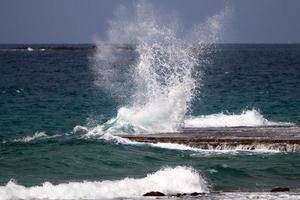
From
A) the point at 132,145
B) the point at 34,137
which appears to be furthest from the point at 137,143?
the point at 34,137

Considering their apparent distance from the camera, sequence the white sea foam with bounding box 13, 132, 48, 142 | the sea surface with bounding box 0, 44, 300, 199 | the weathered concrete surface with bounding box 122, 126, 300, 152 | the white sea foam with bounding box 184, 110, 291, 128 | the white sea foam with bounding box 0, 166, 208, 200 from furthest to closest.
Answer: the white sea foam with bounding box 184, 110, 291, 128, the white sea foam with bounding box 13, 132, 48, 142, the weathered concrete surface with bounding box 122, 126, 300, 152, the sea surface with bounding box 0, 44, 300, 199, the white sea foam with bounding box 0, 166, 208, 200

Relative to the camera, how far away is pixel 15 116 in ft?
137

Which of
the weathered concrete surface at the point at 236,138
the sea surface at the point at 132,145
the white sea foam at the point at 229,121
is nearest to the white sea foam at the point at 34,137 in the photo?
the sea surface at the point at 132,145

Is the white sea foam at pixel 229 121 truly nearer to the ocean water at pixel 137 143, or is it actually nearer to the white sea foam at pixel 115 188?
the ocean water at pixel 137 143

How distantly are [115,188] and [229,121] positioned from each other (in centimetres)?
1861

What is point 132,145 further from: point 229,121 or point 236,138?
point 229,121

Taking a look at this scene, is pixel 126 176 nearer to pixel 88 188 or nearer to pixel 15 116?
pixel 88 188

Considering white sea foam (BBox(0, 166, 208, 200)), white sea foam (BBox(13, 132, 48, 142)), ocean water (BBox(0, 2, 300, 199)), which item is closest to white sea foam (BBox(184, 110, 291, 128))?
ocean water (BBox(0, 2, 300, 199))

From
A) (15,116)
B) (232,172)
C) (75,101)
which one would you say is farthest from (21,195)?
(75,101)

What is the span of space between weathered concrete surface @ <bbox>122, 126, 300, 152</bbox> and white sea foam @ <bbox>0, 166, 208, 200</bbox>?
18.9ft

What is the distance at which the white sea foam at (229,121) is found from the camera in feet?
Answer: 121

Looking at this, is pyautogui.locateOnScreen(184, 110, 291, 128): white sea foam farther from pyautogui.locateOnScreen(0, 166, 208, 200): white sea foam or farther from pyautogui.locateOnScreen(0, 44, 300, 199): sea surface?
pyautogui.locateOnScreen(0, 166, 208, 200): white sea foam

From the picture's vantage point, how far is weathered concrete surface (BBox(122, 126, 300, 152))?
28297 mm

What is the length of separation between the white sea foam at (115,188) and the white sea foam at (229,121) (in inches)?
530
